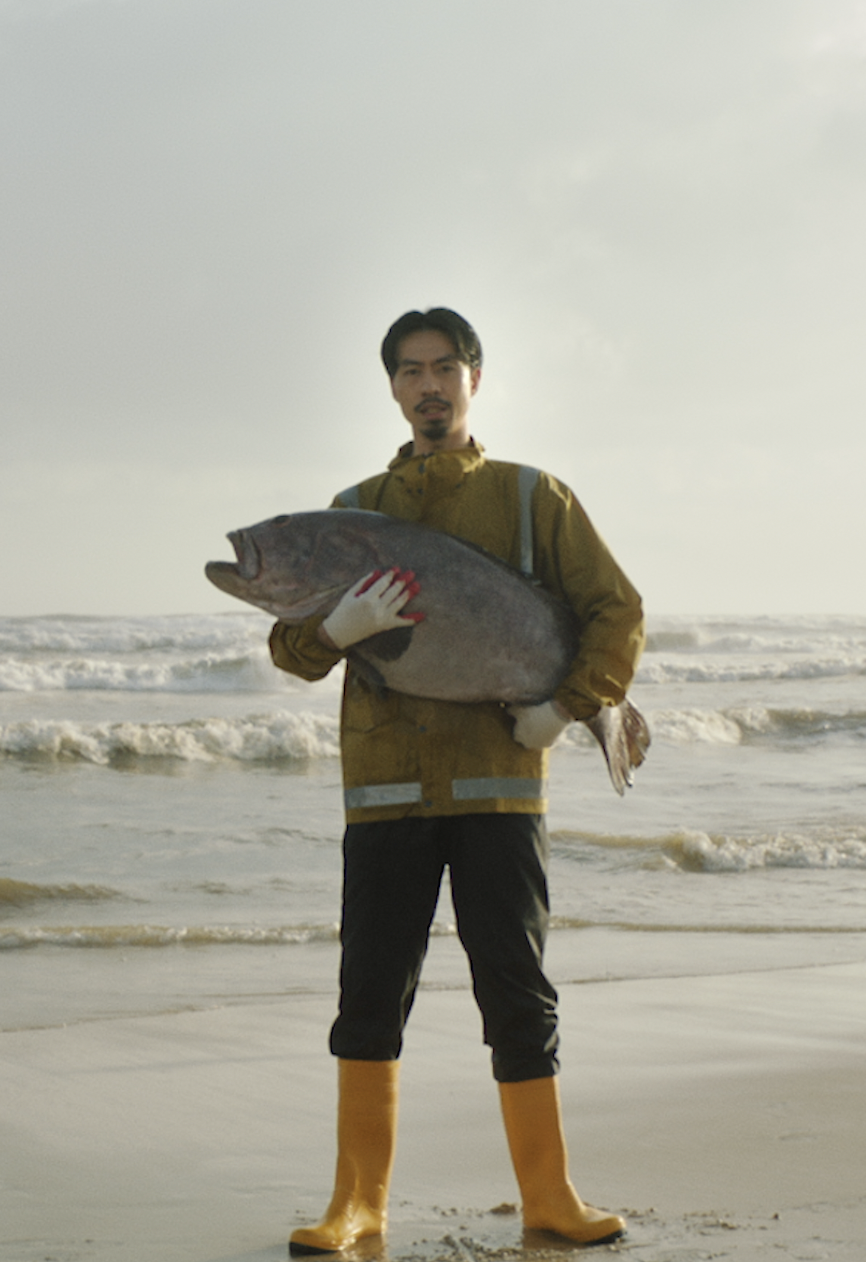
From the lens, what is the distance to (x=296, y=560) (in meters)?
2.65

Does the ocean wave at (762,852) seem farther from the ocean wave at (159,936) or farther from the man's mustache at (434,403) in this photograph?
the man's mustache at (434,403)

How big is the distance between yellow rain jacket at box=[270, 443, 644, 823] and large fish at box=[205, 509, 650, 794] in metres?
0.07

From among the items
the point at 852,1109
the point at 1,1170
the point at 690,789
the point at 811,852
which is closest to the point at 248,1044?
the point at 1,1170

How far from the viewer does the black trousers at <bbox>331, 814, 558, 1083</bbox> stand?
8.76 feet

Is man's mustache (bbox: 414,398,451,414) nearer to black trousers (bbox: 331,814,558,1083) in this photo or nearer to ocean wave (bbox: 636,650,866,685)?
black trousers (bbox: 331,814,558,1083)

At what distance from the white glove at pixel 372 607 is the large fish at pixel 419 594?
0.11 feet

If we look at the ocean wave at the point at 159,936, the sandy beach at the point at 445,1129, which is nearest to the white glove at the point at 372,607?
the sandy beach at the point at 445,1129

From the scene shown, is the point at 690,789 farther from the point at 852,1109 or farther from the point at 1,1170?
the point at 1,1170

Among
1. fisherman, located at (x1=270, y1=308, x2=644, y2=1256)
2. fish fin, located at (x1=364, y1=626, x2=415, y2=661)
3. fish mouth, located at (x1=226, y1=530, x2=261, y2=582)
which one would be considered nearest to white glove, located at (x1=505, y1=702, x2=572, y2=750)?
fisherman, located at (x1=270, y1=308, x2=644, y2=1256)

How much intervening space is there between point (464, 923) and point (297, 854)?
18.8ft

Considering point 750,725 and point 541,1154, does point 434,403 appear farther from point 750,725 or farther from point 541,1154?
point 750,725

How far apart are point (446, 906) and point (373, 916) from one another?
464cm

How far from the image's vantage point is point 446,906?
7250mm

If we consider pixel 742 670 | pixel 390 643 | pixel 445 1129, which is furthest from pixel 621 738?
pixel 742 670
